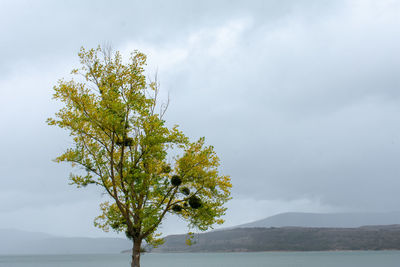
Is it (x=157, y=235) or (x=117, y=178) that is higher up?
(x=117, y=178)

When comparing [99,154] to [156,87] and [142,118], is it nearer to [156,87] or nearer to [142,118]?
[142,118]

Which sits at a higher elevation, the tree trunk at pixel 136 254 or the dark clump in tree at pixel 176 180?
the dark clump in tree at pixel 176 180

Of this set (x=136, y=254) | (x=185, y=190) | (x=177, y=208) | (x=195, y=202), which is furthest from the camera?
(x=177, y=208)

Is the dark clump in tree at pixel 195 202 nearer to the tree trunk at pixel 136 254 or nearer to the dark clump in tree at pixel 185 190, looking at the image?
the dark clump in tree at pixel 185 190

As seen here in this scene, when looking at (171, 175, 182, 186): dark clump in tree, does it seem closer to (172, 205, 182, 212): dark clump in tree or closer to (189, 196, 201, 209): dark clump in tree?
(189, 196, 201, 209): dark clump in tree

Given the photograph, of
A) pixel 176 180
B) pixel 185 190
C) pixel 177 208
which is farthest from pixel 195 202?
pixel 176 180

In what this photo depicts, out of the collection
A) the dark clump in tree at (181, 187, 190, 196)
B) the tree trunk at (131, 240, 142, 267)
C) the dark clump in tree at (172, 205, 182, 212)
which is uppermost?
the dark clump in tree at (181, 187, 190, 196)

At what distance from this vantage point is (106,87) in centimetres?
A: 2441

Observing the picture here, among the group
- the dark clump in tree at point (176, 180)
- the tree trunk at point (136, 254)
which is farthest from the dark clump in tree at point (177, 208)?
the tree trunk at point (136, 254)

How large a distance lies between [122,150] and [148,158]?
1.73 meters

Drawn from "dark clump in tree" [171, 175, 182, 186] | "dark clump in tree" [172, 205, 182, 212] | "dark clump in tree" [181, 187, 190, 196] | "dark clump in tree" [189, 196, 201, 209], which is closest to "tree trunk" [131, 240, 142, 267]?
"dark clump in tree" [172, 205, 182, 212]

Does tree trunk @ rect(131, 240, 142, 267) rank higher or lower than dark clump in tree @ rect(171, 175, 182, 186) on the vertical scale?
lower

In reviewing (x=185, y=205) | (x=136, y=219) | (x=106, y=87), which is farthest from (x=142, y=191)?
(x=106, y=87)

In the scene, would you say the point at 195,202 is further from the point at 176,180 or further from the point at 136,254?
the point at 136,254
